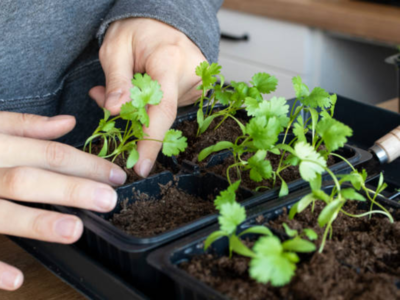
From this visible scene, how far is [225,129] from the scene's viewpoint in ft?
3.58

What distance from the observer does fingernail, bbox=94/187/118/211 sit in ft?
2.53

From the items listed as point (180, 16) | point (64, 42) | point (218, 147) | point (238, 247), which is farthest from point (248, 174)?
point (64, 42)

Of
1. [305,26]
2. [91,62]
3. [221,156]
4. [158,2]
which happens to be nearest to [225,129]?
[221,156]

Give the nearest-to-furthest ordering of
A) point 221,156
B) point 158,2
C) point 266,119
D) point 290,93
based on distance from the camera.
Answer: point 266,119 → point 221,156 → point 158,2 → point 290,93

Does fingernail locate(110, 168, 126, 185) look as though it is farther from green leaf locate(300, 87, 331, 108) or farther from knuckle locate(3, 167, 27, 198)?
green leaf locate(300, 87, 331, 108)

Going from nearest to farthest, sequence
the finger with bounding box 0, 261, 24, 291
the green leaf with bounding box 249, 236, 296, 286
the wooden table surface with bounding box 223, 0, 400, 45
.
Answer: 1. the green leaf with bounding box 249, 236, 296, 286
2. the finger with bounding box 0, 261, 24, 291
3. the wooden table surface with bounding box 223, 0, 400, 45

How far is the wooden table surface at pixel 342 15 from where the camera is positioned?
2.24 meters

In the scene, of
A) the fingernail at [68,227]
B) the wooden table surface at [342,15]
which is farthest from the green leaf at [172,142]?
the wooden table surface at [342,15]

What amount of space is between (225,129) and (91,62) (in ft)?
2.00

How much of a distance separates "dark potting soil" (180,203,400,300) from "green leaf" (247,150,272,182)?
76 millimetres

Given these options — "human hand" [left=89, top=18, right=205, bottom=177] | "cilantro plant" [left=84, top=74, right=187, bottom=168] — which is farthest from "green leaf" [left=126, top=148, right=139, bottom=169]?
"human hand" [left=89, top=18, right=205, bottom=177]

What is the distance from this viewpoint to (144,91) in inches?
34.8

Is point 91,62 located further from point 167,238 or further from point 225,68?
point 225,68

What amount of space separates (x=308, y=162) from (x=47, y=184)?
405 mm
